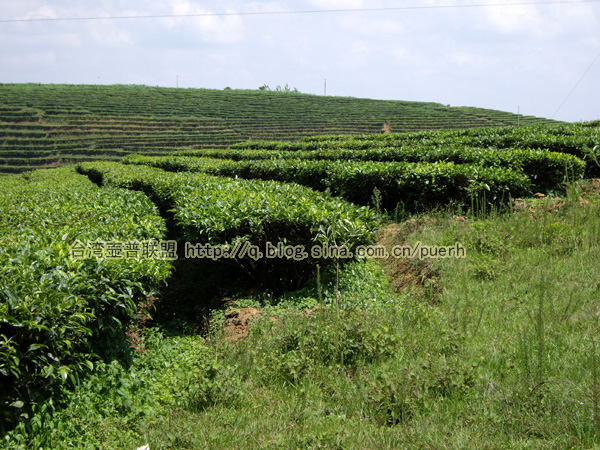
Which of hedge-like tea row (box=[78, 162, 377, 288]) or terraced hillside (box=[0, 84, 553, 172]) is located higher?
terraced hillside (box=[0, 84, 553, 172])

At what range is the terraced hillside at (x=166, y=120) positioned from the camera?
145ft

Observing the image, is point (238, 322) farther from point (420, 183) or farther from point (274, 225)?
point (420, 183)

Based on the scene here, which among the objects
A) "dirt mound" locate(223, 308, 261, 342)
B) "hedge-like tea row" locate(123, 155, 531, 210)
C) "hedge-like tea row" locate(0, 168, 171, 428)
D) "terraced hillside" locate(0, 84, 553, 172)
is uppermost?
"terraced hillside" locate(0, 84, 553, 172)

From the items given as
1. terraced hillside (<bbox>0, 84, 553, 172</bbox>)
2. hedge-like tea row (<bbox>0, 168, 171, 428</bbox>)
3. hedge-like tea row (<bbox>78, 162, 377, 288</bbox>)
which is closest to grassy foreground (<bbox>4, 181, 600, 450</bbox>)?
hedge-like tea row (<bbox>0, 168, 171, 428</bbox>)

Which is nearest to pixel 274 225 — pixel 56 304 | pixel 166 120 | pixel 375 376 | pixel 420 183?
pixel 375 376

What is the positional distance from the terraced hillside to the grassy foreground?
4116 centimetres

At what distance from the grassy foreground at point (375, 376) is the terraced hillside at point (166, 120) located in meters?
41.2

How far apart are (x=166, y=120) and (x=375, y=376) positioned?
57341 mm

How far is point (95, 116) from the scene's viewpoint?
175 feet

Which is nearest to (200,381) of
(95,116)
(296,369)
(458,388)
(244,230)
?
(296,369)

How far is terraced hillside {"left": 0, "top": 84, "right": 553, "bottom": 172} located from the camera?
44.3 m

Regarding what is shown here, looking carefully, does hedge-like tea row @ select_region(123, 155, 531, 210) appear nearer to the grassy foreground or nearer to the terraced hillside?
the grassy foreground

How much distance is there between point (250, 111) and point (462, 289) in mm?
63210

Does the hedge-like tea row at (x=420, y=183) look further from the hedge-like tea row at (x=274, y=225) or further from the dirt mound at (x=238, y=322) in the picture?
the dirt mound at (x=238, y=322)
